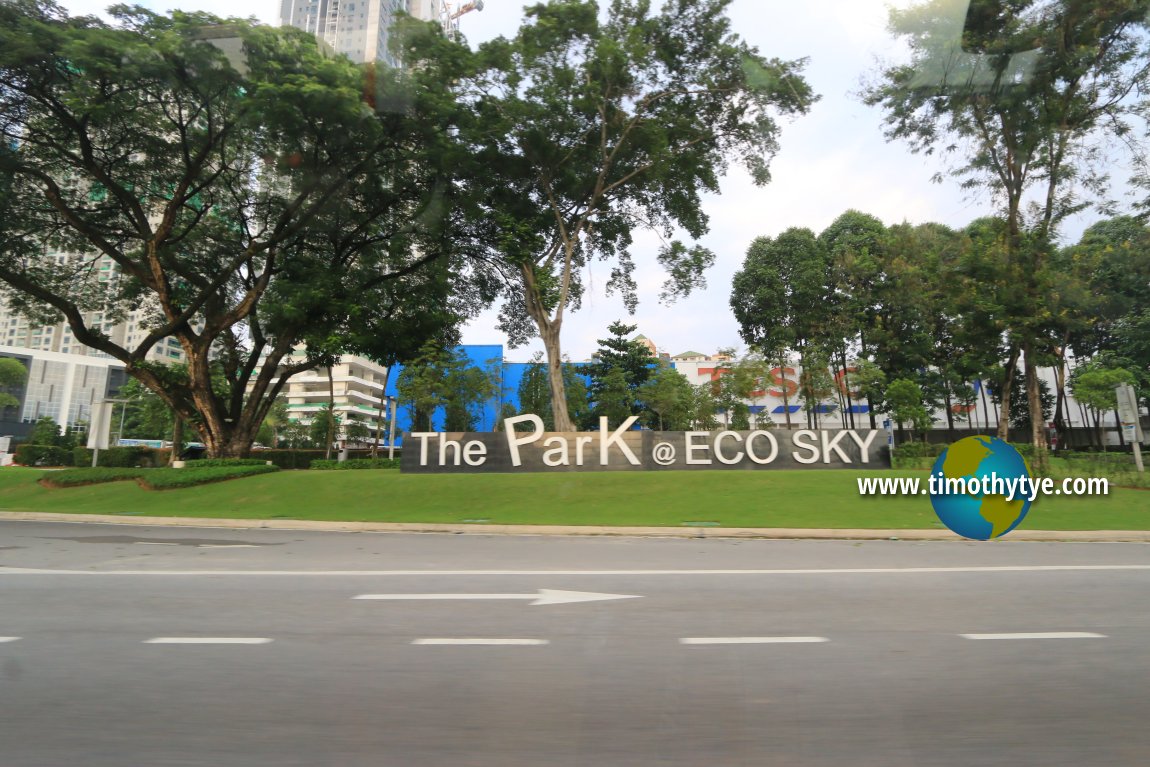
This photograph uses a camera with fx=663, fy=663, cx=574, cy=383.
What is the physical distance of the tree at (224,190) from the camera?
20.7 m

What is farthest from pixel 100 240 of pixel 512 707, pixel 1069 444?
pixel 1069 444

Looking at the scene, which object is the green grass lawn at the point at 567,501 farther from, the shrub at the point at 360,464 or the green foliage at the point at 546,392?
the green foliage at the point at 546,392

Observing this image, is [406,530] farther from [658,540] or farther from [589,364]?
[589,364]

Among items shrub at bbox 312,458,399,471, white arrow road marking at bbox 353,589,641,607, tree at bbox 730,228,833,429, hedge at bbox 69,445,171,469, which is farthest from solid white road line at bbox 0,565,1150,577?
tree at bbox 730,228,833,429

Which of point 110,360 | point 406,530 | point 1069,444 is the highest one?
point 110,360

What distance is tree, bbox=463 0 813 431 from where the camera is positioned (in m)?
23.0

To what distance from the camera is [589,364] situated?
58094 mm

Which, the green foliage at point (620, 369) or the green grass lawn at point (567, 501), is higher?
the green foliage at point (620, 369)

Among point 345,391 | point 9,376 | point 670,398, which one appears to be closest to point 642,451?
point 670,398

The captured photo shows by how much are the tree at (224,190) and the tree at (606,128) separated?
2.30 meters

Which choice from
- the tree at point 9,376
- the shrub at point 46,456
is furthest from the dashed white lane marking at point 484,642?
the tree at point 9,376

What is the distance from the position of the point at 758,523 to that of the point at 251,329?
2304cm

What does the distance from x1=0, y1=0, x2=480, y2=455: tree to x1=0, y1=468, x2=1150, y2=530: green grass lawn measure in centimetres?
606

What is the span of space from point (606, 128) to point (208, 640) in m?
23.0
